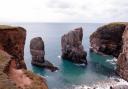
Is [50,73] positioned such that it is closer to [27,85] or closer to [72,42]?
[72,42]

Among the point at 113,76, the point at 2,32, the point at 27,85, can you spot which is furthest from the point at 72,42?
the point at 27,85

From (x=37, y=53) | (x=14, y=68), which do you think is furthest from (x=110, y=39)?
(x=14, y=68)

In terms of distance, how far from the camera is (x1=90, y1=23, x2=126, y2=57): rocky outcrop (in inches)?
5295

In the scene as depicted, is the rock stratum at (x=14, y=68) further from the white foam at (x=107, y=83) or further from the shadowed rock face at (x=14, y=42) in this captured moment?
the white foam at (x=107, y=83)

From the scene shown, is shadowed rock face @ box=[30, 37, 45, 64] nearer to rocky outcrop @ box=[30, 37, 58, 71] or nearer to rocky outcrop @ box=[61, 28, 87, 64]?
rocky outcrop @ box=[30, 37, 58, 71]

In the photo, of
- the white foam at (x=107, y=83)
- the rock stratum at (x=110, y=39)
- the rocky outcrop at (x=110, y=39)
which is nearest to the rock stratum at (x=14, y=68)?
the white foam at (x=107, y=83)

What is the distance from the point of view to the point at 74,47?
119312 millimetres

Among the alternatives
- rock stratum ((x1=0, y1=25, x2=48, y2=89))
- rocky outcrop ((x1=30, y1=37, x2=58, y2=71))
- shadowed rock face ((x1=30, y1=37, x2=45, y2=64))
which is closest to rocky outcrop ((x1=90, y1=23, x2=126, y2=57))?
rocky outcrop ((x1=30, y1=37, x2=58, y2=71))

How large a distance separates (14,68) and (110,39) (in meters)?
116

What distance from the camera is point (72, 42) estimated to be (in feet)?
390

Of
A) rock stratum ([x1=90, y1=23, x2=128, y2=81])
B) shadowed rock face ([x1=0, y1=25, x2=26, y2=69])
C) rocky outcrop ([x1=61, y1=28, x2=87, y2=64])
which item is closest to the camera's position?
shadowed rock face ([x1=0, y1=25, x2=26, y2=69])

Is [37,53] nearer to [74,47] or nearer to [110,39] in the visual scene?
[74,47]

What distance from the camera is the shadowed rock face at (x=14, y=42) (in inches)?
1781

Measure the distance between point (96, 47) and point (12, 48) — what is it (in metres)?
106
